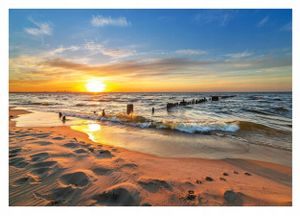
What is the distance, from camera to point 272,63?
7.87 metres

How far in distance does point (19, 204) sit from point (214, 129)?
7.79 m

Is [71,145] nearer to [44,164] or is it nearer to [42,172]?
[44,164]

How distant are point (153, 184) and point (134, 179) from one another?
16.4 inches

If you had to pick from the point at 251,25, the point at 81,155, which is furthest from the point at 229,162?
the point at 251,25

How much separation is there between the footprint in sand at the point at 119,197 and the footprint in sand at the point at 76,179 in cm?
49

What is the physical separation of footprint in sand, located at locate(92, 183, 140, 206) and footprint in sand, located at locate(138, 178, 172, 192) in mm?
248

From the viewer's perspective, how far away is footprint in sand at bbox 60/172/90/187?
3.21 meters

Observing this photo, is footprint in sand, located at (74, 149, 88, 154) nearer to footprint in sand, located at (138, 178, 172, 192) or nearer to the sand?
the sand

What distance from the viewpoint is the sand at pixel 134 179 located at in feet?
9.53

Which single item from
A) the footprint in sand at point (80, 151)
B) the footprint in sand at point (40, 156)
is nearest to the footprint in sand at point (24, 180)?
the footprint in sand at point (40, 156)

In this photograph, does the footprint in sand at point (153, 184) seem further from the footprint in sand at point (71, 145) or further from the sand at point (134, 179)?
the footprint in sand at point (71, 145)
